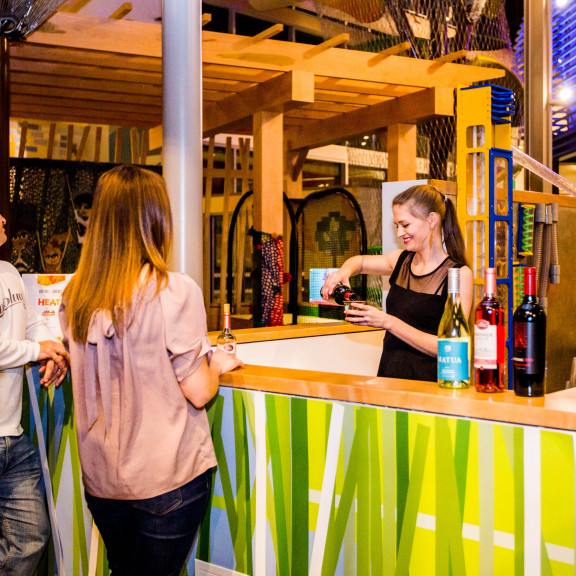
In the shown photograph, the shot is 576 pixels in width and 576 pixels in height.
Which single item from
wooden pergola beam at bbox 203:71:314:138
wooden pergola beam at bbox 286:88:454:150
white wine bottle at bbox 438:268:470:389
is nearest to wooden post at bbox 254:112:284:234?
wooden pergola beam at bbox 203:71:314:138

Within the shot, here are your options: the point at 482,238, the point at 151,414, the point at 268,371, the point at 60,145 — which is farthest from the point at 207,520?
the point at 60,145

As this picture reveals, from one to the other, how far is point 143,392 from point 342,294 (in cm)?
114

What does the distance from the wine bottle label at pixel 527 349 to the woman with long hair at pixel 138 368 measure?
0.73m

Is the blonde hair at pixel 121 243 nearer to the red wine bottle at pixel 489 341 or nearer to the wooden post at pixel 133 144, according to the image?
the red wine bottle at pixel 489 341

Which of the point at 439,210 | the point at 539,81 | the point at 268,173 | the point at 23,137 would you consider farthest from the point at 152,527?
the point at 23,137

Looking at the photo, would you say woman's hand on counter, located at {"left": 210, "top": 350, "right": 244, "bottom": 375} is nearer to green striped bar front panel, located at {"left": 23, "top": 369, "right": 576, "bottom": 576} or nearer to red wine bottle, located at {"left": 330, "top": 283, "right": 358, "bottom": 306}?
green striped bar front panel, located at {"left": 23, "top": 369, "right": 576, "bottom": 576}

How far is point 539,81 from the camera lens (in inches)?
215

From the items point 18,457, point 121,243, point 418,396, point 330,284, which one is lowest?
point 18,457

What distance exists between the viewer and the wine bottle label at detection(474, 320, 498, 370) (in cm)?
162

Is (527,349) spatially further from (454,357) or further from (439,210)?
(439,210)

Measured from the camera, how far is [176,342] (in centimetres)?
159

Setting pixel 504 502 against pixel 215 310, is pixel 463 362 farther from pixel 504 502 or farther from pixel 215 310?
pixel 215 310

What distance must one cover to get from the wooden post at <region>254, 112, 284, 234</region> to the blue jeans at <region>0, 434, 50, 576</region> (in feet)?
11.6

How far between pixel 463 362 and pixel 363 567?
1.87 feet
